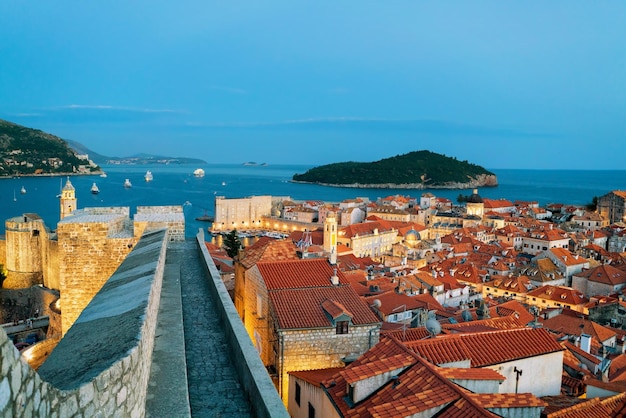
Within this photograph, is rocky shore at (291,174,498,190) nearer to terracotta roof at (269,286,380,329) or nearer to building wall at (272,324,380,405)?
terracotta roof at (269,286,380,329)

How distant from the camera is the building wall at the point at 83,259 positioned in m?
10.2

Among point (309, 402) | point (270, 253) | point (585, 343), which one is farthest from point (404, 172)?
point (309, 402)

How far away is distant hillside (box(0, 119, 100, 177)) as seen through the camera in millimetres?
128375

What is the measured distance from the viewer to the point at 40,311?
76.7 feet

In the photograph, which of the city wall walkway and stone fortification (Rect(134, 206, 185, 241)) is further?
stone fortification (Rect(134, 206, 185, 241))

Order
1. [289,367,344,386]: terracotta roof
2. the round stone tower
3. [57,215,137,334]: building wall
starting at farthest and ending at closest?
the round stone tower
[57,215,137,334]: building wall
[289,367,344,386]: terracotta roof

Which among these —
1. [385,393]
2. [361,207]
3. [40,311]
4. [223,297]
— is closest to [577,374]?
[385,393]

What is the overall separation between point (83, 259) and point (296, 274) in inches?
190

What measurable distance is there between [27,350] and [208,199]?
89.1m

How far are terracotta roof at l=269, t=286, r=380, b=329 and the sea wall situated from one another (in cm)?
347

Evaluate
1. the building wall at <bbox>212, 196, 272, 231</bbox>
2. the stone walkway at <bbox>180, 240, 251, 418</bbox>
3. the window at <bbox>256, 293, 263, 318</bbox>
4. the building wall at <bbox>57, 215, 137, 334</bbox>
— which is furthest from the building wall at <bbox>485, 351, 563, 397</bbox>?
the building wall at <bbox>212, 196, 272, 231</bbox>

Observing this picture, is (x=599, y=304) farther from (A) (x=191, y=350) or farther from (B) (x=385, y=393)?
(A) (x=191, y=350)

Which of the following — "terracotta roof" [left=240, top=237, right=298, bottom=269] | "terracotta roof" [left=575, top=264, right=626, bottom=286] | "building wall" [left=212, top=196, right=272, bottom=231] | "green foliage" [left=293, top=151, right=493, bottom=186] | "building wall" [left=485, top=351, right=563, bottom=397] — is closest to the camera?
"building wall" [left=485, top=351, right=563, bottom=397]

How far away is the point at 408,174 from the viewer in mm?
157375
